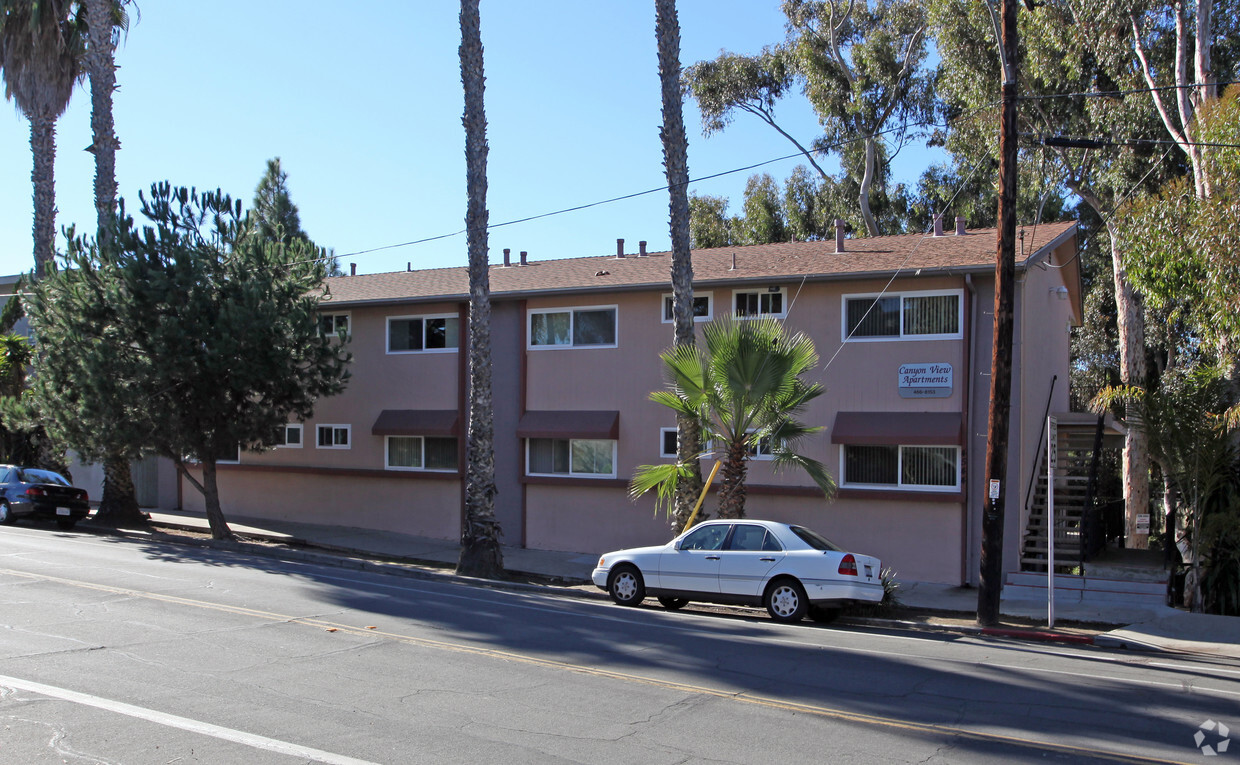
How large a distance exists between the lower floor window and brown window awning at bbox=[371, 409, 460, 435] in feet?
1.44

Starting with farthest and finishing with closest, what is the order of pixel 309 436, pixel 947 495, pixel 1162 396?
pixel 309 436 → pixel 947 495 → pixel 1162 396

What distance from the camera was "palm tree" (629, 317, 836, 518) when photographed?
1516 centimetres

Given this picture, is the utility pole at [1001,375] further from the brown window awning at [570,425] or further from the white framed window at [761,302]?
the brown window awning at [570,425]

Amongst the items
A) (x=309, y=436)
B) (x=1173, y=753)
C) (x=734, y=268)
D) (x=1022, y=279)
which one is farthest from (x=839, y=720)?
(x=309, y=436)

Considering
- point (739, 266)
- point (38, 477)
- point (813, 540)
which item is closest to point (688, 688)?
point (813, 540)

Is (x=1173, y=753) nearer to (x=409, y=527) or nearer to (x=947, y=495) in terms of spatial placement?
(x=947, y=495)

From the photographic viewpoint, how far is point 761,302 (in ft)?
63.9

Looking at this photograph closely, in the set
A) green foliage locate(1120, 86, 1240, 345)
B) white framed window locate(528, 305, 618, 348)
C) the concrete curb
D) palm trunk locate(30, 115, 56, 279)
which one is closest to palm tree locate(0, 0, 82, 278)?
palm trunk locate(30, 115, 56, 279)

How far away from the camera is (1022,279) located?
691 inches

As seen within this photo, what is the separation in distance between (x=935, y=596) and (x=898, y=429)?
306 centimetres

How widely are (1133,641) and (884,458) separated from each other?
6008 mm

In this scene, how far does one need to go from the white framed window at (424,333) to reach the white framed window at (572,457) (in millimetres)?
3218

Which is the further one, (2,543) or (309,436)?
(309,436)

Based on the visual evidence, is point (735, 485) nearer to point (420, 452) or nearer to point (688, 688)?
point (688, 688)
